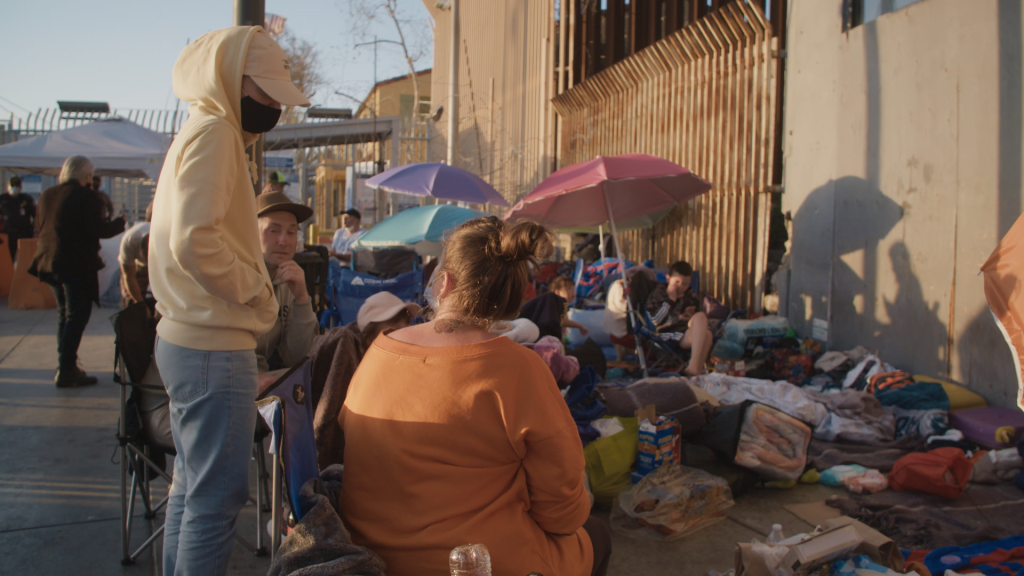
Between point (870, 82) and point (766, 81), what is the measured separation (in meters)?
1.40

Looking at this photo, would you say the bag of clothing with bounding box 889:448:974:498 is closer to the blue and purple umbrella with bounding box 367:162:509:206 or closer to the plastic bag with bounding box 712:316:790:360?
the plastic bag with bounding box 712:316:790:360

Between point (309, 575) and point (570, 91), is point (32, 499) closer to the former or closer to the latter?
point (309, 575)

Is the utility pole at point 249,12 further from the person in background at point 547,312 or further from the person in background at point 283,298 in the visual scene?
the person in background at point 547,312

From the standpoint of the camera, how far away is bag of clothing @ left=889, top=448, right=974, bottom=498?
151 inches

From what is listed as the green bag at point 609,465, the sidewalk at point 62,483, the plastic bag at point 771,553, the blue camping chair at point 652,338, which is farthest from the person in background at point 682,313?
the sidewalk at point 62,483

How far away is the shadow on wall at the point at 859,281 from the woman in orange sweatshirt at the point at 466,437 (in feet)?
16.1

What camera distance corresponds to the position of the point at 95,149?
40.4ft

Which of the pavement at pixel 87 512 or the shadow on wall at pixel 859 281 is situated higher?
the shadow on wall at pixel 859 281

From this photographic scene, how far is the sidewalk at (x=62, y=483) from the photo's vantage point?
3.06 meters

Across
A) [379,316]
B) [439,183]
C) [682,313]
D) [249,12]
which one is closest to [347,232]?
[439,183]

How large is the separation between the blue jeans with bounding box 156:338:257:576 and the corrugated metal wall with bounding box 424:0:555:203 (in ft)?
40.5

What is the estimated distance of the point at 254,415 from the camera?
2.15 m

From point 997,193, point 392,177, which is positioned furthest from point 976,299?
point 392,177

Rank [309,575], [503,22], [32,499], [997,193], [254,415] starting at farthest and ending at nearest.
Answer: [503,22] → [997,193] → [32,499] → [254,415] → [309,575]
